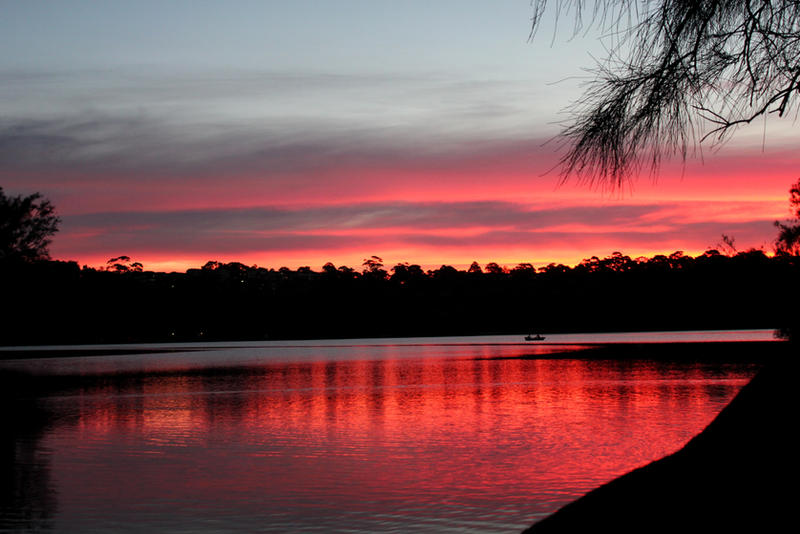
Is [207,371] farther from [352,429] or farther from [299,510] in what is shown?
[299,510]

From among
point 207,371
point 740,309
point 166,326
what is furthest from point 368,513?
point 166,326

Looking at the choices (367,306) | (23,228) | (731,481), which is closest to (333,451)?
(731,481)

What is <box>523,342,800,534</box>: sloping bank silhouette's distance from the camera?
4.72 meters

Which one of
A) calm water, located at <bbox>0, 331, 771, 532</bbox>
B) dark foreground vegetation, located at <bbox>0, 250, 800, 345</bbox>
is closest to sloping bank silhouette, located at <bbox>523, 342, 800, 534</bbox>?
calm water, located at <bbox>0, 331, 771, 532</bbox>

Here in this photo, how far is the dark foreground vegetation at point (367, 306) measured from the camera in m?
141

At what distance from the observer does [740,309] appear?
146375mm

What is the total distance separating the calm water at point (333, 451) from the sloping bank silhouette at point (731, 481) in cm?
565

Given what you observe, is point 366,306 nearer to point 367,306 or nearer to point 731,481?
point 367,306

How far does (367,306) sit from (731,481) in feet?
602

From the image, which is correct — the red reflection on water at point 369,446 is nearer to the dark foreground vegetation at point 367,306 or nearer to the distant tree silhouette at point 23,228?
the distant tree silhouette at point 23,228

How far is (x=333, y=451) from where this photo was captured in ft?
61.1

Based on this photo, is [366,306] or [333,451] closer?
[333,451]

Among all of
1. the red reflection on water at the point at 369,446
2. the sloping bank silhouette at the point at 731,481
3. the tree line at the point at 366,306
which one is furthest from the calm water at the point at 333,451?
the tree line at the point at 366,306

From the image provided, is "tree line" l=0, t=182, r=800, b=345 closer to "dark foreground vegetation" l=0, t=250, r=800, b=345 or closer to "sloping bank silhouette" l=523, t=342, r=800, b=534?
"dark foreground vegetation" l=0, t=250, r=800, b=345
